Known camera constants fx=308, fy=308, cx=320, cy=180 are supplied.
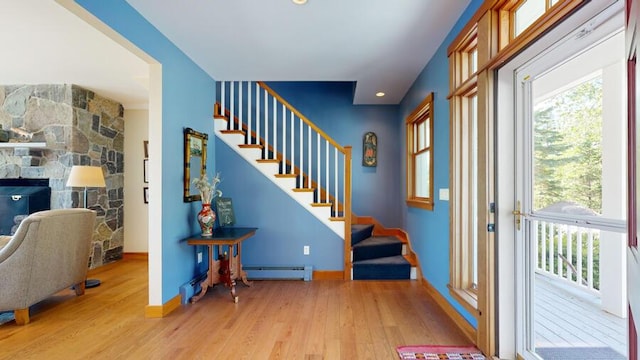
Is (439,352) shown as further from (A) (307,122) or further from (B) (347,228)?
(A) (307,122)

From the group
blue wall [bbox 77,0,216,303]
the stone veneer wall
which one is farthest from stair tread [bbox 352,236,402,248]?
the stone veneer wall

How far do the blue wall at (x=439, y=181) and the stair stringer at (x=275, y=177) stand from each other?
105cm

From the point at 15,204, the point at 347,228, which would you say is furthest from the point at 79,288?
the point at 347,228

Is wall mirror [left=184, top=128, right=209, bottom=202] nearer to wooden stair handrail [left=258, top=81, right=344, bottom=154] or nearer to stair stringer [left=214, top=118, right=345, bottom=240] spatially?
stair stringer [left=214, top=118, right=345, bottom=240]

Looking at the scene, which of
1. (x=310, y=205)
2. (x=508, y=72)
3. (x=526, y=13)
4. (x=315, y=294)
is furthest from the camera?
(x=310, y=205)

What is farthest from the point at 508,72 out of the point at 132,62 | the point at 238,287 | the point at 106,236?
the point at 106,236

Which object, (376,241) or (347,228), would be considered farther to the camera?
(376,241)

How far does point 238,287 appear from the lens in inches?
145

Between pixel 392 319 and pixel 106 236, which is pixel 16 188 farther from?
pixel 392 319

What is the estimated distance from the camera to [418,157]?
442cm

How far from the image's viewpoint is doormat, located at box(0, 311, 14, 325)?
8.97ft

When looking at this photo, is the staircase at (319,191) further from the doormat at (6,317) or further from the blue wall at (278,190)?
the doormat at (6,317)

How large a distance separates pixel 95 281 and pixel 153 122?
2396 mm

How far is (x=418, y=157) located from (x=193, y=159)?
9.83 feet
